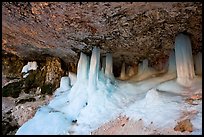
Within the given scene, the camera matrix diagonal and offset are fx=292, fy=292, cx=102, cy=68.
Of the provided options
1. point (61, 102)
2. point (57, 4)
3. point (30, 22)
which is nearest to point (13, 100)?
point (61, 102)

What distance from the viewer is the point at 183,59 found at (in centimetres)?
778

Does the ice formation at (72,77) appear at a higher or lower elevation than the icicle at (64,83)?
higher

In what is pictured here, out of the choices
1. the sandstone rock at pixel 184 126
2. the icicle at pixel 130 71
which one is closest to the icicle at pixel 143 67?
the icicle at pixel 130 71

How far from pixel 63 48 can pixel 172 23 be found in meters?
3.70

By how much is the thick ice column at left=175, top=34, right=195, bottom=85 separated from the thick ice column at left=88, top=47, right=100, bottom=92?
7.62ft

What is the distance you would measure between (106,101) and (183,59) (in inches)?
91.9

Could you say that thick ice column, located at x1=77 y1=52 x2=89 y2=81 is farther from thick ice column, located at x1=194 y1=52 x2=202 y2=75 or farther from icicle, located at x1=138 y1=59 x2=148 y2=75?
thick ice column, located at x1=194 y1=52 x2=202 y2=75

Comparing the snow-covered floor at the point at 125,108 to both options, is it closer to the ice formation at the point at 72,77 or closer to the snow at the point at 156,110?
the snow at the point at 156,110

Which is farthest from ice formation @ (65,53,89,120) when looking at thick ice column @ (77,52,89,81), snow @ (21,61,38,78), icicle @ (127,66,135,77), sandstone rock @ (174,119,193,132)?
sandstone rock @ (174,119,193,132)

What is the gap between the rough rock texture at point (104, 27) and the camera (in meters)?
6.57

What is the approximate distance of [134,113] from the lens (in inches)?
263

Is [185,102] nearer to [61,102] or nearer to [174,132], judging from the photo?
[174,132]

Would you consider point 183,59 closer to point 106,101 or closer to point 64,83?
point 106,101

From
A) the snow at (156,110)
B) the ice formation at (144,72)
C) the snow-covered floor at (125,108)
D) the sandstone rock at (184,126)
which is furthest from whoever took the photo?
the ice formation at (144,72)
